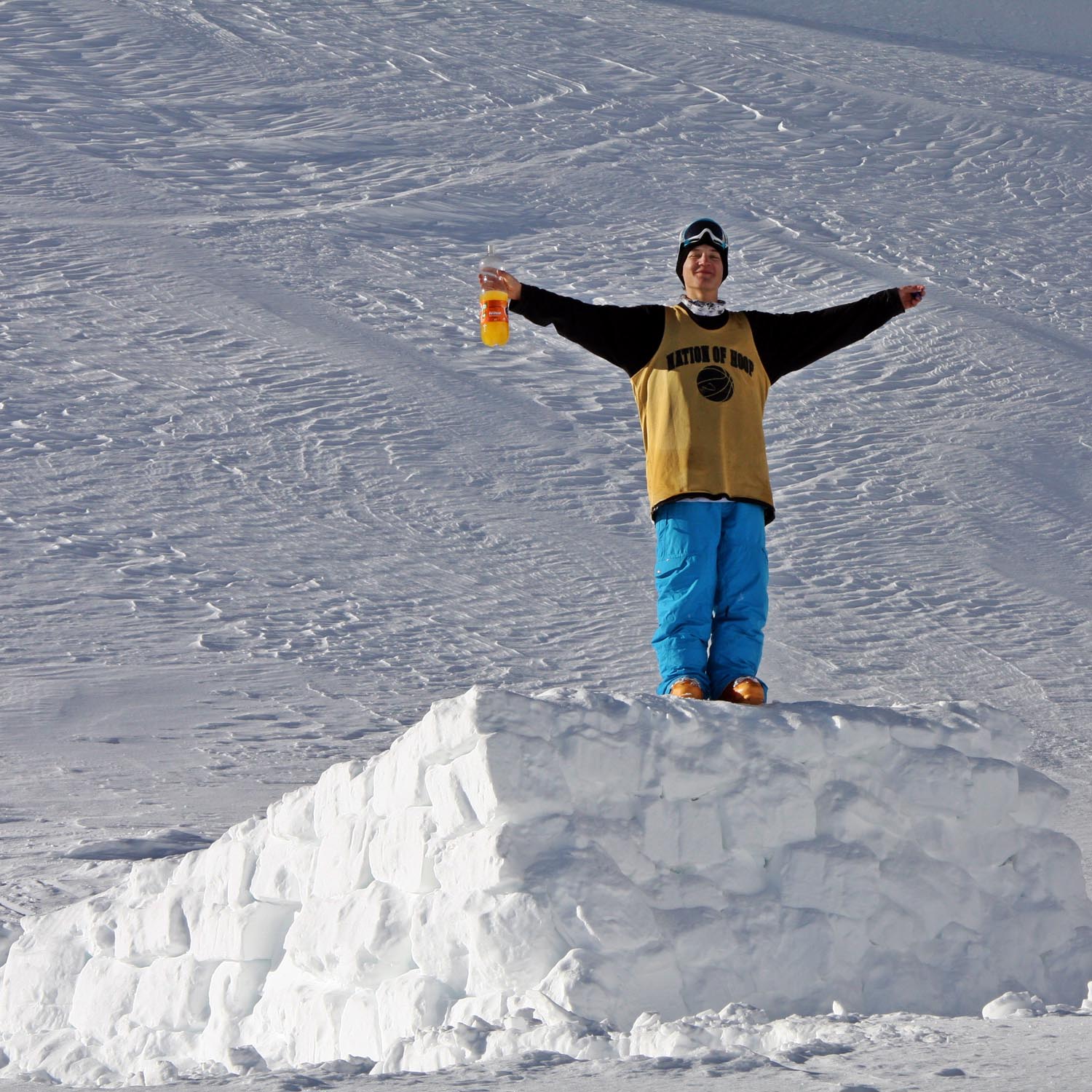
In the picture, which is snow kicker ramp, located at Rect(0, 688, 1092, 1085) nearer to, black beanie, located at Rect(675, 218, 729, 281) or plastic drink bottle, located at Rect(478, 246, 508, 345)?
plastic drink bottle, located at Rect(478, 246, 508, 345)

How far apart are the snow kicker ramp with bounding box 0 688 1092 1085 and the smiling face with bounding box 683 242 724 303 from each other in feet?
3.92

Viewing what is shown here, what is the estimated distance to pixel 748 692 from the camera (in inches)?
150

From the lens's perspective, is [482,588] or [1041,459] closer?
[482,588]

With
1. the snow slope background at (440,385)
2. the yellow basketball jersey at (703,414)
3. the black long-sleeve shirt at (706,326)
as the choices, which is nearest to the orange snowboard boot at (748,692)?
the yellow basketball jersey at (703,414)

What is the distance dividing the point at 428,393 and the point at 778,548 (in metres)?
3.15

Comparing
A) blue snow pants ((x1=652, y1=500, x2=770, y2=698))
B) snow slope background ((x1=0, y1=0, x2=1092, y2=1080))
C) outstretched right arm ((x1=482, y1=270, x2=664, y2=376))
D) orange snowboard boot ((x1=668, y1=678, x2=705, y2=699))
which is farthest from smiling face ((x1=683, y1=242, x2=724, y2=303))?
snow slope background ((x1=0, y1=0, x2=1092, y2=1080))

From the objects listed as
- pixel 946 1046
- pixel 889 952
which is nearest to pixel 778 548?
pixel 889 952

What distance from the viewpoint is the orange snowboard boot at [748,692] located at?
3.79 meters

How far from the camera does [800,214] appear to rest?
14.8 m

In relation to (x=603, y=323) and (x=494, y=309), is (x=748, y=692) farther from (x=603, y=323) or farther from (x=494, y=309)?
(x=494, y=309)

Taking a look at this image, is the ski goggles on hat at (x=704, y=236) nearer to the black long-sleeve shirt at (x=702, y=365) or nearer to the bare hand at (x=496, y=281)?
the black long-sleeve shirt at (x=702, y=365)

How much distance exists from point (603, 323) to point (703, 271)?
32 centimetres

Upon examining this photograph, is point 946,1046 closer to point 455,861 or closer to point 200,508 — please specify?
point 455,861

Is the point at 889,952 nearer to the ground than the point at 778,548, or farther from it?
farther from it
